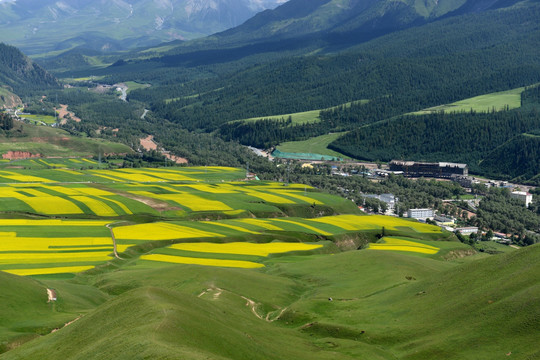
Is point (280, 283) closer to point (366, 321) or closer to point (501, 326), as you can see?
point (366, 321)

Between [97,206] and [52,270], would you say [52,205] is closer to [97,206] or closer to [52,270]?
[97,206]

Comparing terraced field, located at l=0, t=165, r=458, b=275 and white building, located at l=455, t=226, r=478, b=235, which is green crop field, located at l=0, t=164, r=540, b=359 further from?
white building, located at l=455, t=226, r=478, b=235

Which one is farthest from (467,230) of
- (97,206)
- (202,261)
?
(97,206)

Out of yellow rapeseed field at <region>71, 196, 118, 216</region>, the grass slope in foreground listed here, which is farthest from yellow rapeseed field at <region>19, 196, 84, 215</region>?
the grass slope in foreground

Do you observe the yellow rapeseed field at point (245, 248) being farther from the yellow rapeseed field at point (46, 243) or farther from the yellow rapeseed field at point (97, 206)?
the yellow rapeseed field at point (97, 206)

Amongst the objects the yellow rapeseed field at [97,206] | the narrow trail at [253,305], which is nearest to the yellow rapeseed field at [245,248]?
the yellow rapeseed field at [97,206]
